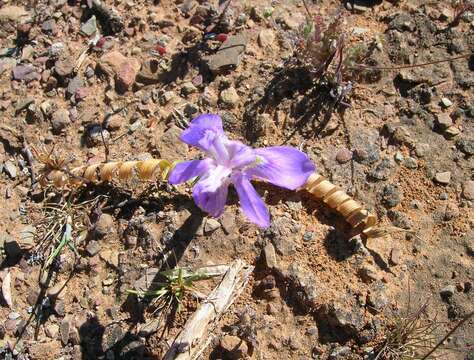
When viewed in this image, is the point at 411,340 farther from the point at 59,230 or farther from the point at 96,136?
the point at 96,136

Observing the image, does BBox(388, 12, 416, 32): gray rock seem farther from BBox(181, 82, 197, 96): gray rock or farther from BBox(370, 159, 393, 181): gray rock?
BBox(181, 82, 197, 96): gray rock

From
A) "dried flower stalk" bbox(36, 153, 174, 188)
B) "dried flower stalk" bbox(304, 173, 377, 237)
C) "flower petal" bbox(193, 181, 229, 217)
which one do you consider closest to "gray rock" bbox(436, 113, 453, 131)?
"dried flower stalk" bbox(304, 173, 377, 237)

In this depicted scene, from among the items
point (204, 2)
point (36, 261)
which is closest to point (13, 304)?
point (36, 261)

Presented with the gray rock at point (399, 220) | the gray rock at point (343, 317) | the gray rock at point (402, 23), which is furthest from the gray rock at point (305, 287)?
the gray rock at point (402, 23)

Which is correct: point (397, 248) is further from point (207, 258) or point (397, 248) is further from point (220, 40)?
point (220, 40)

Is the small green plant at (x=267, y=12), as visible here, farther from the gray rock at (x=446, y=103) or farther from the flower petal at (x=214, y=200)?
the flower petal at (x=214, y=200)
